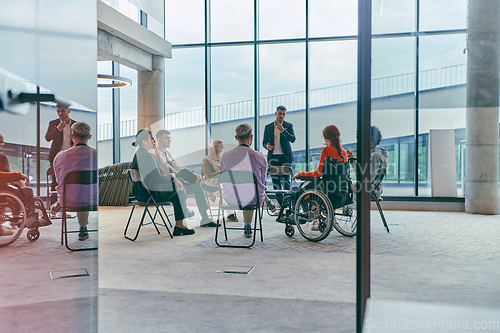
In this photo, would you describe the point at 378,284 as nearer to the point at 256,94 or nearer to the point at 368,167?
the point at 368,167

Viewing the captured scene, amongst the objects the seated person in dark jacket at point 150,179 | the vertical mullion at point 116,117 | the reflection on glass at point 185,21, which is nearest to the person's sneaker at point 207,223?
the seated person in dark jacket at point 150,179

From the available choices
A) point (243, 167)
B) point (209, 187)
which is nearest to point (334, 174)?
point (243, 167)

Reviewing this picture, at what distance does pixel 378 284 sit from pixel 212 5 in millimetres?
8427

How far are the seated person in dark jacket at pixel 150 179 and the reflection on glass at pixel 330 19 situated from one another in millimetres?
5396

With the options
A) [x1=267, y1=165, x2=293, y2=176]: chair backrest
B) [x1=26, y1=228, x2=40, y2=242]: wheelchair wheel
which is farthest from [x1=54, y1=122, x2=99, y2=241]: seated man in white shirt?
[x1=267, y1=165, x2=293, y2=176]: chair backrest

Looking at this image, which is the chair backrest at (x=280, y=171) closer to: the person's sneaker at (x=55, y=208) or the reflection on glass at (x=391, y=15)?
the reflection on glass at (x=391, y=15)

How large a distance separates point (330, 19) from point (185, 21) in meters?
3.42

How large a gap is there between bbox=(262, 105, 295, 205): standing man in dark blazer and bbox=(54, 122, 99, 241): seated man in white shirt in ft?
17.0

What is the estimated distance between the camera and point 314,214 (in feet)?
15.4

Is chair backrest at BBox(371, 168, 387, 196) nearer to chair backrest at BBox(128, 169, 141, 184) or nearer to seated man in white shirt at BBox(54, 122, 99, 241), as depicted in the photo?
seated man in white shirt at BBox(54, 122, 99, 241)

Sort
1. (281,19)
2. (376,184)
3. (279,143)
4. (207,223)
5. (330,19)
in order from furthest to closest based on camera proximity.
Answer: (281,19) < (330,19) < (279,143) < (207,223) < (376,184)

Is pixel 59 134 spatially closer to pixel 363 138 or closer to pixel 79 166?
pixel 79 166

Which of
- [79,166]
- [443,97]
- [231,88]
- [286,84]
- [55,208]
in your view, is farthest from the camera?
[231,88]

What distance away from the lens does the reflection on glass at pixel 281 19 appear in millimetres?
9141
